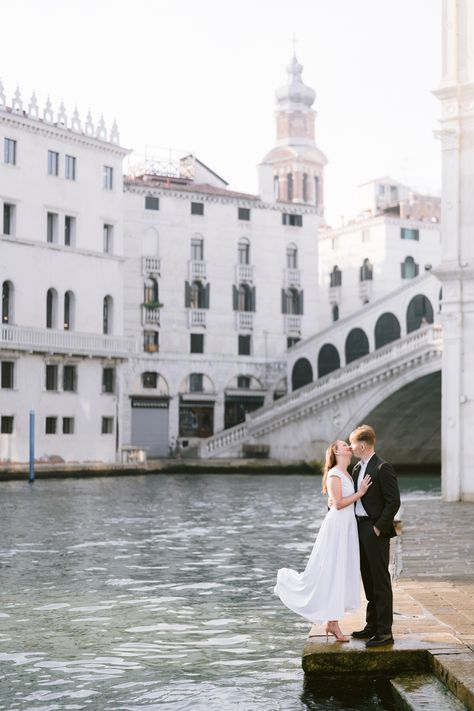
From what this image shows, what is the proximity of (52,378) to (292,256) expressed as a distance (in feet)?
54.8

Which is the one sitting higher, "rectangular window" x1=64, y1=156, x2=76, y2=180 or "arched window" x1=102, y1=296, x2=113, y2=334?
"rectangular window" x1=64, y1=156, x2=76, y2=180

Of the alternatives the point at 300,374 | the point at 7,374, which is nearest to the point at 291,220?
the point at 300,374

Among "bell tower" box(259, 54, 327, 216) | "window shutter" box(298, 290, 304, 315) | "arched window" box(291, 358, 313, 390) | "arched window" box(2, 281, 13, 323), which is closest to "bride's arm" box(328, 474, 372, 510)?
"arched window" box(2, 281, 13, 323)

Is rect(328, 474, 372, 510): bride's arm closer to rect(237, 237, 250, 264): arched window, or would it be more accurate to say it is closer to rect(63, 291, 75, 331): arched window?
rect(63, 291, 75, 331): arched window

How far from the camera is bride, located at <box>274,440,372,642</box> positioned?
28.9ft

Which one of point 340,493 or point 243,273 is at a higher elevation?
point 243,273

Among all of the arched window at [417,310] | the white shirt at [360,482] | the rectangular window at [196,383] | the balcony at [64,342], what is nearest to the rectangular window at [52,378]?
the balcony at [64,342]

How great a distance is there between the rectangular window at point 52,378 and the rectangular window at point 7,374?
187 cm

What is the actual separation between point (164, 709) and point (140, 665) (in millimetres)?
1418

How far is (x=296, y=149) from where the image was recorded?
8444cm

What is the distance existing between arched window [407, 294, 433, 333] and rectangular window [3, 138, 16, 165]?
63.3 ft

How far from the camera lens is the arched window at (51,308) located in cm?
4603

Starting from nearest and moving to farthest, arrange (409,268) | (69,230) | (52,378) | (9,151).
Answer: (9,151)
(52,378)
(69,230)
(409,268)

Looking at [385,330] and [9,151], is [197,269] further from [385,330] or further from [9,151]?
[9,151]
